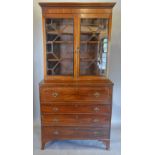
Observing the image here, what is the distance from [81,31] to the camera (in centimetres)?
168

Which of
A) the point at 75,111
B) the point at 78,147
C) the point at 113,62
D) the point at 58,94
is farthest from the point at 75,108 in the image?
the point at 113,62

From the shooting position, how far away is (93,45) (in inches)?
67.3

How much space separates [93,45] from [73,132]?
2.65ft

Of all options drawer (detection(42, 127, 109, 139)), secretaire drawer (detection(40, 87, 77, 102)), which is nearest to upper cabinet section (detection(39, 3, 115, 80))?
secretaire drawer (detection(40, 87, 77, 102))

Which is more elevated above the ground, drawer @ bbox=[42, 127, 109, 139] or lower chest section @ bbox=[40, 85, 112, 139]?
lower chest section @ bbox=[40, 85, 112, 139]

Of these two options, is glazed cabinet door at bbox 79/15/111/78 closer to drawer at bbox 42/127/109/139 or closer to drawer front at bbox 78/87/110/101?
drawer front at bbox 78/87/110/101

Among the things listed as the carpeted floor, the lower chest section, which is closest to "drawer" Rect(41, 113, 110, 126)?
the lower chest section

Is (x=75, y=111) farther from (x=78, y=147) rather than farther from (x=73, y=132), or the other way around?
→ (x=78, y=147)

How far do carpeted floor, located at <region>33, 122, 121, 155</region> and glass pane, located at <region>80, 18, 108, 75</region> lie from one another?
57cm

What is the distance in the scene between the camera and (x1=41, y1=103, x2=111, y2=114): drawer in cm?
167

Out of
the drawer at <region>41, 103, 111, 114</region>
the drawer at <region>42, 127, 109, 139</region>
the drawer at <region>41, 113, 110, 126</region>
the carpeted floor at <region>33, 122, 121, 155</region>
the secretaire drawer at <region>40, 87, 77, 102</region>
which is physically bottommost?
the carpeted floor at <region>33, 122, 121, 155</region>

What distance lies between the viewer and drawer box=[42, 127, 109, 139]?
5.61ft

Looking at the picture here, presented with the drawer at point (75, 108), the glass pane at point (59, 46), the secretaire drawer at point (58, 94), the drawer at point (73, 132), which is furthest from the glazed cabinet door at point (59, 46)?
the drawer at point (73, 132)

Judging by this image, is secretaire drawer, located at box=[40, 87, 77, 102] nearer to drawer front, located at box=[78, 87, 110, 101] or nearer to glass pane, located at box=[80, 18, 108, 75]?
drawer front, located at box=[78, 87, 110, 101]
